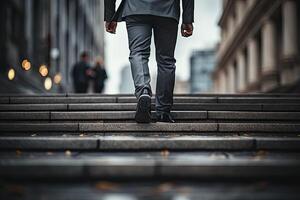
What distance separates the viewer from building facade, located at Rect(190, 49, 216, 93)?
96.8 m

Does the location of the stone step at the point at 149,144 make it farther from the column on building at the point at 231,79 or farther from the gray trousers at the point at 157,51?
the column on building at the point at 231,79

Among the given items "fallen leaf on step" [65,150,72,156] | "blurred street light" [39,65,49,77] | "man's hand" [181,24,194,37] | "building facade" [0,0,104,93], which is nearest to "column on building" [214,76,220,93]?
"building facade" [0,0,104,93]

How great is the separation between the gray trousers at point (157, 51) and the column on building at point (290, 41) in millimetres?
12765

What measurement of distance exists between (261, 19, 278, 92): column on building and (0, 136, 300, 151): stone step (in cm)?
1818

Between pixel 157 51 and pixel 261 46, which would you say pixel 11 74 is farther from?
pixel 261 46

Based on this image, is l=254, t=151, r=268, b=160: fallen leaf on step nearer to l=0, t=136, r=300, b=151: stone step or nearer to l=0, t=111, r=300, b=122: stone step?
l=0, t=136, r=300, b=151: stone step

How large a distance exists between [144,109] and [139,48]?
0.73 m

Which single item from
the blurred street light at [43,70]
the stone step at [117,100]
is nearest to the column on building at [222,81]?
the blurred street light at [43,70]

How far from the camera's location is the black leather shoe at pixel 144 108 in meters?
5.28

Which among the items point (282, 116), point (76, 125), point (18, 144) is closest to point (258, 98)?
point (282, 116)

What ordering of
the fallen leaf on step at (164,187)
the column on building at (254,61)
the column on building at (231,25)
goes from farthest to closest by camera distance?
the column on building at (231,25) → the column on building at (254,61) → the fallen leaf on step at (164,187)

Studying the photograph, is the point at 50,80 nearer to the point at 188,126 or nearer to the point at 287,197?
the point at 188,126

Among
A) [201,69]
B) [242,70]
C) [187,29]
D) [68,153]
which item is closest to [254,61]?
[242,70]

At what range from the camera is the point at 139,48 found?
5.50 m
